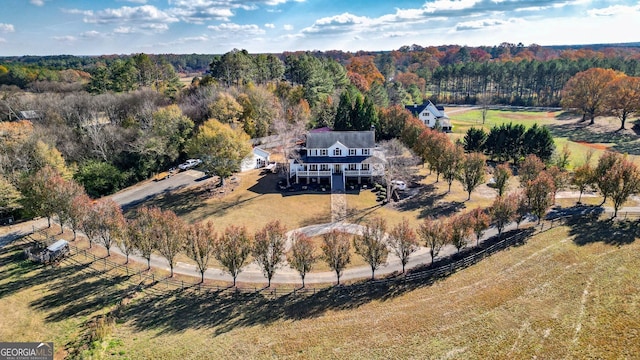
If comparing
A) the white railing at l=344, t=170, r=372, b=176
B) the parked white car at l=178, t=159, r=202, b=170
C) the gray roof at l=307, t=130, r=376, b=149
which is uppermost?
the gray roof at l=307, t=130, r=376, b=149

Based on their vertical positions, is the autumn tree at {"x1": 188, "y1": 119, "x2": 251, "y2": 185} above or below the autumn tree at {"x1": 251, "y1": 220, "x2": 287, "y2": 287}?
above

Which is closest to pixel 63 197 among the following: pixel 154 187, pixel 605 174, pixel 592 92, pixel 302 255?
pixel 154 187

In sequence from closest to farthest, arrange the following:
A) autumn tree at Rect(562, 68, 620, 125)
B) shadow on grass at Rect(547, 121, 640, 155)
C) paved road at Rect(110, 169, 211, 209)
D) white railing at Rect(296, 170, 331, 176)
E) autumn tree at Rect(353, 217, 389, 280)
Answer: autumn tree at Rect(353, 217, 389, 280) < paved road at Rect(110, 169, 211, 209) < white railing at Rect(296, 170, 331, 176) < shadow on grass at Rect(547, 121, 640, 155) < autumn tree at Rect(562, 68, 620, 125)

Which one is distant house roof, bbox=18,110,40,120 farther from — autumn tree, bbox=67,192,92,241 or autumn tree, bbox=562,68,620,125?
autumn tree, bbox=562,68,620,125

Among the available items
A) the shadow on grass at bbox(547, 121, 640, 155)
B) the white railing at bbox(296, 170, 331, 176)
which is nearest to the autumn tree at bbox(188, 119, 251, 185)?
the white railing at bbox(296, 170, 331, 176)

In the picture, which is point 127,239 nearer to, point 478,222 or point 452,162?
point 478,222

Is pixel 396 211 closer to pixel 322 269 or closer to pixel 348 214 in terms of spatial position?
pixel 348 214

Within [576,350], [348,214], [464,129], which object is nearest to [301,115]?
[348,214]

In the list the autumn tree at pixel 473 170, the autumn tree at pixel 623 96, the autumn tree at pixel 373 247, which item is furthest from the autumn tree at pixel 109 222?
the autumn tree at pixel 623 96
